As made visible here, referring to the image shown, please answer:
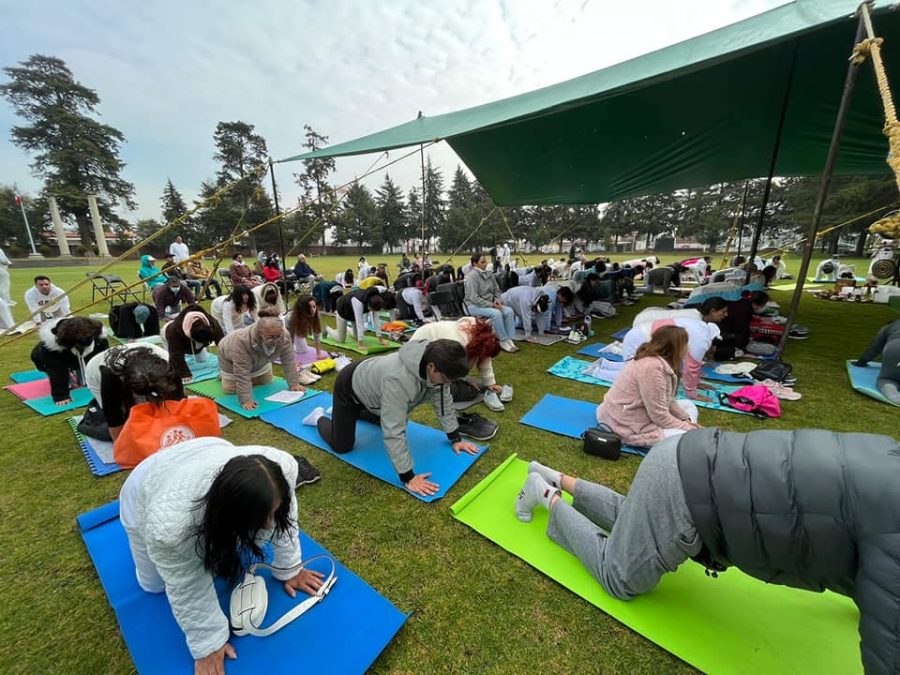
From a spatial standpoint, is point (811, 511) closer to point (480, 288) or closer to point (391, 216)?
point (480, 288)

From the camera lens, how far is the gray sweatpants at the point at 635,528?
132cm

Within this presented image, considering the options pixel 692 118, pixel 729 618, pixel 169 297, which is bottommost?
pixel 729 618

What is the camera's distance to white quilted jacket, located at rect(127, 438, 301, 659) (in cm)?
118

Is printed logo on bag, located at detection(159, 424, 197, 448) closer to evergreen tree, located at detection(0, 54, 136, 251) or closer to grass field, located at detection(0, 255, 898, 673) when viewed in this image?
grass field, located at detection(0, 255, 898, 673)

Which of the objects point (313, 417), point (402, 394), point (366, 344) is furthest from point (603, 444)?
point (366, 344)

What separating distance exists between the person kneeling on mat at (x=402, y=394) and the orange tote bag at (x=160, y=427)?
0.88m

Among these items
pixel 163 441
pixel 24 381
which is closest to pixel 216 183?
pixel 24 381

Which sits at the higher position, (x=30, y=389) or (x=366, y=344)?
(x=30, y=389)

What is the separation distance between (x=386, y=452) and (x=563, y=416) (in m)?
1.71

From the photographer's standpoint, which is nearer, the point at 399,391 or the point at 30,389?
the point at 399,391

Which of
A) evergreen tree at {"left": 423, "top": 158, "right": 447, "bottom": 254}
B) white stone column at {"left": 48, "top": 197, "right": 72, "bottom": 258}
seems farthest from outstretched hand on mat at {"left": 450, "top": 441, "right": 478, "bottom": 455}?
evergreen tree at {"left": 423, "top": 158, "right": 447, "bottom": 254}

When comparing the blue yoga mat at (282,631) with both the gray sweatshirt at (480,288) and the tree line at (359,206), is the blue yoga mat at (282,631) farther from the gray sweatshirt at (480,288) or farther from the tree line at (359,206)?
the tree line at (359,206)

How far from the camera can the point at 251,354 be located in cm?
379

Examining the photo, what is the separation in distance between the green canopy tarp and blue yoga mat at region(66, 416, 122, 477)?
198 inches
